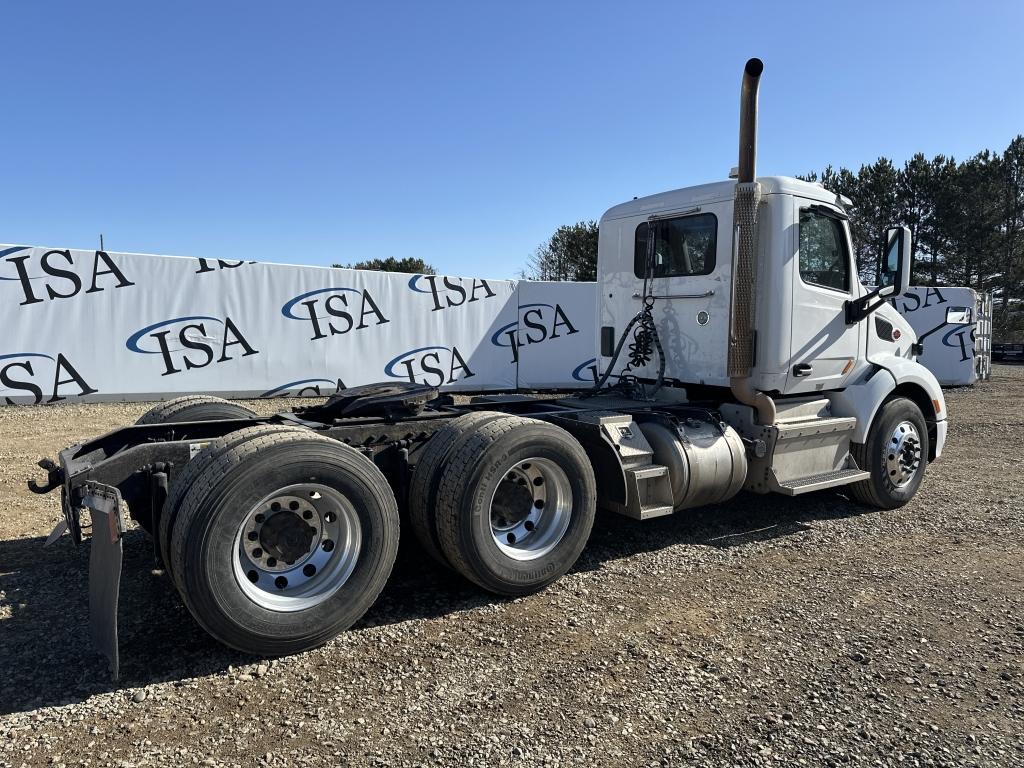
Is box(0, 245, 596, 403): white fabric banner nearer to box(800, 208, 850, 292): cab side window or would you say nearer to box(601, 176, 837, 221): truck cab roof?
box(601, 176, 837, 221): truck cab roof

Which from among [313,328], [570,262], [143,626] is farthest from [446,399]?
[570,262]

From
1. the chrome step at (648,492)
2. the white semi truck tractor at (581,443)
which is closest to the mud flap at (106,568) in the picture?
the white semi truck tractor at (581,443)

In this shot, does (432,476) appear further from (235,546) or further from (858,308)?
(858,308)

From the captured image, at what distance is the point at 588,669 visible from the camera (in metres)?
3.54

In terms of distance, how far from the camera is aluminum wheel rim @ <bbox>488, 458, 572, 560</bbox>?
4.52m

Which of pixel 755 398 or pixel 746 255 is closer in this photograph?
pixel 746 255

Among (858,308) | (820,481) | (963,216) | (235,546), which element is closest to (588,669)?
(235,546)

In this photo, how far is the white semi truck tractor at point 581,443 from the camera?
3549mm

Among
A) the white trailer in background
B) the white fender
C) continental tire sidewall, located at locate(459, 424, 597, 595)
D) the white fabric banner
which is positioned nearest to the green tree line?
the white trailer in background

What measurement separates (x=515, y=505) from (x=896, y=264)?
4117 millimetres

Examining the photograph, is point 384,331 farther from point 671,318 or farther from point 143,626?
point 143,626

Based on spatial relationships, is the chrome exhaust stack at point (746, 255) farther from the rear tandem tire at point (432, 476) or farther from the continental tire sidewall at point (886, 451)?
the rear tandem tire at point (432, 476)

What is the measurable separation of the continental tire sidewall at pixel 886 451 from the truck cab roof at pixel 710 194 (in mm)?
2066

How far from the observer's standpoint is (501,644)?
3801 mm
